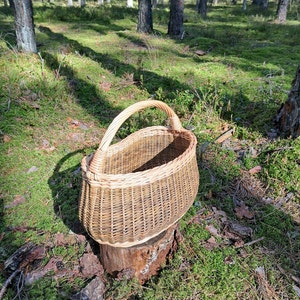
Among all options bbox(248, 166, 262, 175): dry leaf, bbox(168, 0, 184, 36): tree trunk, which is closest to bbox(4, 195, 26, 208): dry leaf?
bbox(248, 166, 262, 175): dry leaf

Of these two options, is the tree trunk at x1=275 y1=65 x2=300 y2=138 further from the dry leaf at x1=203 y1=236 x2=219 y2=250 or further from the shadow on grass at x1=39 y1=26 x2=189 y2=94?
the shadow on grass at x1=39 y1=26 x2=189 y2=94

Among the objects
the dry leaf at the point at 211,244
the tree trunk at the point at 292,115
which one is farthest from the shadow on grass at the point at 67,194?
the tree trunk at the point at 292,115

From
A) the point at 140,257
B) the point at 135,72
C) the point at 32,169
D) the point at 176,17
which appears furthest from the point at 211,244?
the point at 176,17

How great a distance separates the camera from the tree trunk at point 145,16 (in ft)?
28.4

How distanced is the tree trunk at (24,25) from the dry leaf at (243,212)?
195 inches

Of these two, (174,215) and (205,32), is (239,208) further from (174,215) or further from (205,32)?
(205,32)

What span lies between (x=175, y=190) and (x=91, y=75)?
13.1ft

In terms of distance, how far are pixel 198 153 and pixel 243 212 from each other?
0.95m

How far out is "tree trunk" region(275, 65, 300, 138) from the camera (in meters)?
3.23

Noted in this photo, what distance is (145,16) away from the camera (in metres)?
8.81

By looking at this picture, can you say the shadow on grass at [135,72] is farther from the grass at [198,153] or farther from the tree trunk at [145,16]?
the tree trunk at [145,16]

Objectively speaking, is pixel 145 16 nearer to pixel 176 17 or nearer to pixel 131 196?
pixel 176 17

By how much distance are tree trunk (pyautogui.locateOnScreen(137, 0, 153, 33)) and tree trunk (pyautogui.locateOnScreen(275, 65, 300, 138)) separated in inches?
264

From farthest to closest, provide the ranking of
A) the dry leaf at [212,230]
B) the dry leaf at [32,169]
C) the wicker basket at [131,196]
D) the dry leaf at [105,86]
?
the dry leaf at [105,86]
the dry leaf at [32,169]
the dry leaf at [212,230]
the wicker basket at [131,196]
